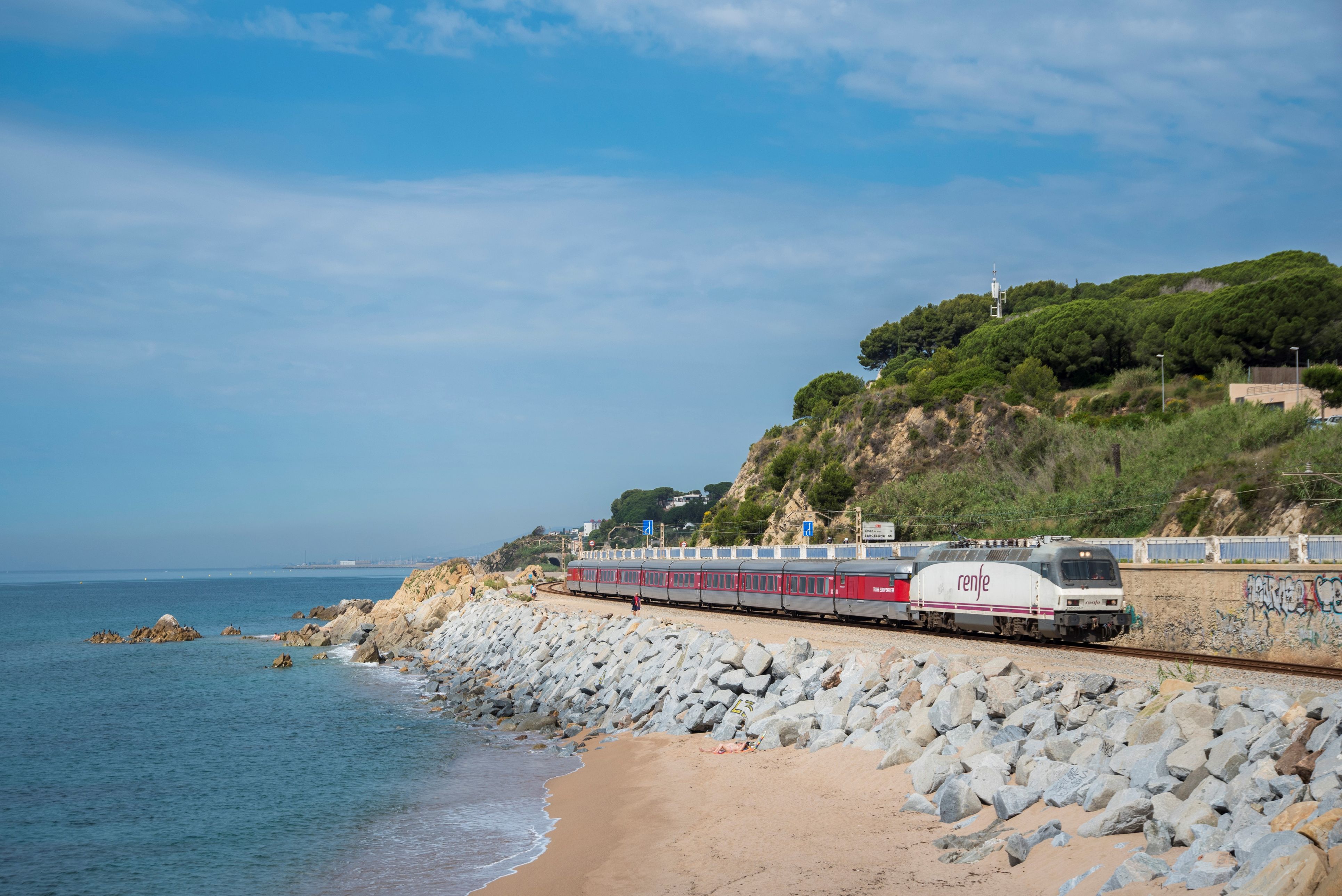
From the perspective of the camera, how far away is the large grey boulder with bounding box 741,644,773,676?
2319 centimetres

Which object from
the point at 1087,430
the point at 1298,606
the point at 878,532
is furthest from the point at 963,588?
the point at 1087,430

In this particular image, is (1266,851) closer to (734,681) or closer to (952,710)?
(952,710)

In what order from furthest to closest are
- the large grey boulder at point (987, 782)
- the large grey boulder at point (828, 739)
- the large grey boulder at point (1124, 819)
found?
the large grey boulder at point (828, 739), the large grey boulder at point (987, 782), the large grey boulder at point (1124, 819)

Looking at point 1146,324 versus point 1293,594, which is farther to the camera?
point 1146,324

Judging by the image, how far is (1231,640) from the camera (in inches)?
1089

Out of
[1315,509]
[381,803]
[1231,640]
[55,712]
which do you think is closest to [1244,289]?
[1315,509]

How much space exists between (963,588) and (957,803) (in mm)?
18274

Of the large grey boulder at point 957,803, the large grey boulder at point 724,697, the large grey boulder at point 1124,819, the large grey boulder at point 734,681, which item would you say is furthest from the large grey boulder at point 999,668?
the large grey boulder at point 724,697

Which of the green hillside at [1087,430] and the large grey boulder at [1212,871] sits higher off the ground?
the green hillside at [1087,430]

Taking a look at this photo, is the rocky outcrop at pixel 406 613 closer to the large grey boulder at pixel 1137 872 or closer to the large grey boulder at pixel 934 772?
the large grey boulder at pixel 934 772

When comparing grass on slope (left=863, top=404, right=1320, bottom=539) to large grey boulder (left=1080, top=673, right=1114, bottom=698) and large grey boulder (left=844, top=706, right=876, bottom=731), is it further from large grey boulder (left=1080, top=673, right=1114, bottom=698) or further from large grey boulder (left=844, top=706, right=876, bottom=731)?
large grey boulder (left=844, top=706, right=876, bottom=731)

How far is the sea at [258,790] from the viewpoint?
1728cm

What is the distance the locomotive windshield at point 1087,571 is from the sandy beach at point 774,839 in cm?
1194

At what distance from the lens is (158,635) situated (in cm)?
7669
